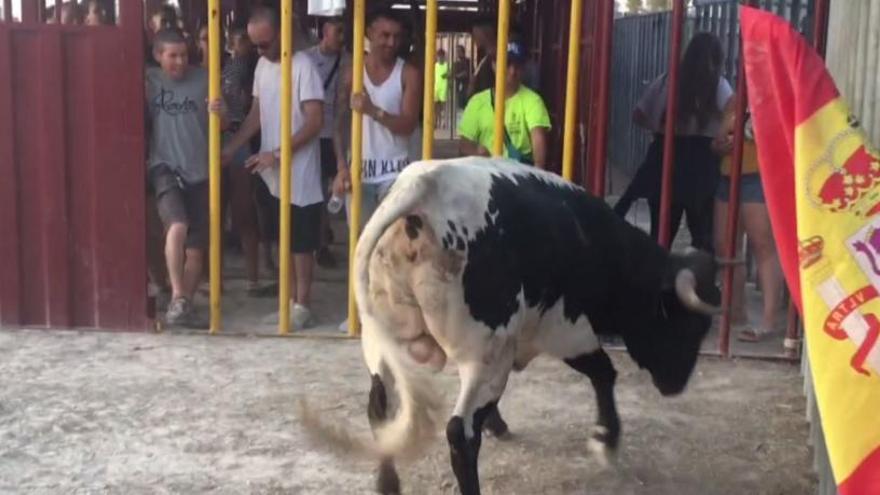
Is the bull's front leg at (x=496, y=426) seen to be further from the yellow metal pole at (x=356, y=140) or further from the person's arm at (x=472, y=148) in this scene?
the person's arm at (x=472, y=148)

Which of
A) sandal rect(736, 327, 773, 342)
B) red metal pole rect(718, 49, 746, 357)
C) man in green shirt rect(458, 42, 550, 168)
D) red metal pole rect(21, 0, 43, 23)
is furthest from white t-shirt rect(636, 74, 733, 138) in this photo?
red metal pole rect(21, 0, 43, 23)

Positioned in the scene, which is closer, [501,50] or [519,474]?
[519,474]

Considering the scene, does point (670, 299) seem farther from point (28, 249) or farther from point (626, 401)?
point (28, 249)

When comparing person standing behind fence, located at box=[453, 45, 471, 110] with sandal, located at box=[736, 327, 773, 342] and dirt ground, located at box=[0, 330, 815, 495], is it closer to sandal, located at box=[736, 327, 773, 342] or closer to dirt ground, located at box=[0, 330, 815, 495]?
sandal, located at box=[736, 327, 773, 342]

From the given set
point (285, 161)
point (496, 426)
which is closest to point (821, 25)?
point (496, 426)

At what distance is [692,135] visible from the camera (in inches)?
243

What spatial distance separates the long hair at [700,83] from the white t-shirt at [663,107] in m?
0.03

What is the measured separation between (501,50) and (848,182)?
3200mm

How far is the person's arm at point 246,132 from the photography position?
643 cm

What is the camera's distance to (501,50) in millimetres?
5785

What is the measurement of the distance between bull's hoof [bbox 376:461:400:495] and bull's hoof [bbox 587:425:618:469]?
83 cm

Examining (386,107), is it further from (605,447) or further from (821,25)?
(605,447)

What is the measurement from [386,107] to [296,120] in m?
0.50

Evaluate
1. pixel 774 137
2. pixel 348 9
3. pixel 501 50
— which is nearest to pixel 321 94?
pixel 501 50
